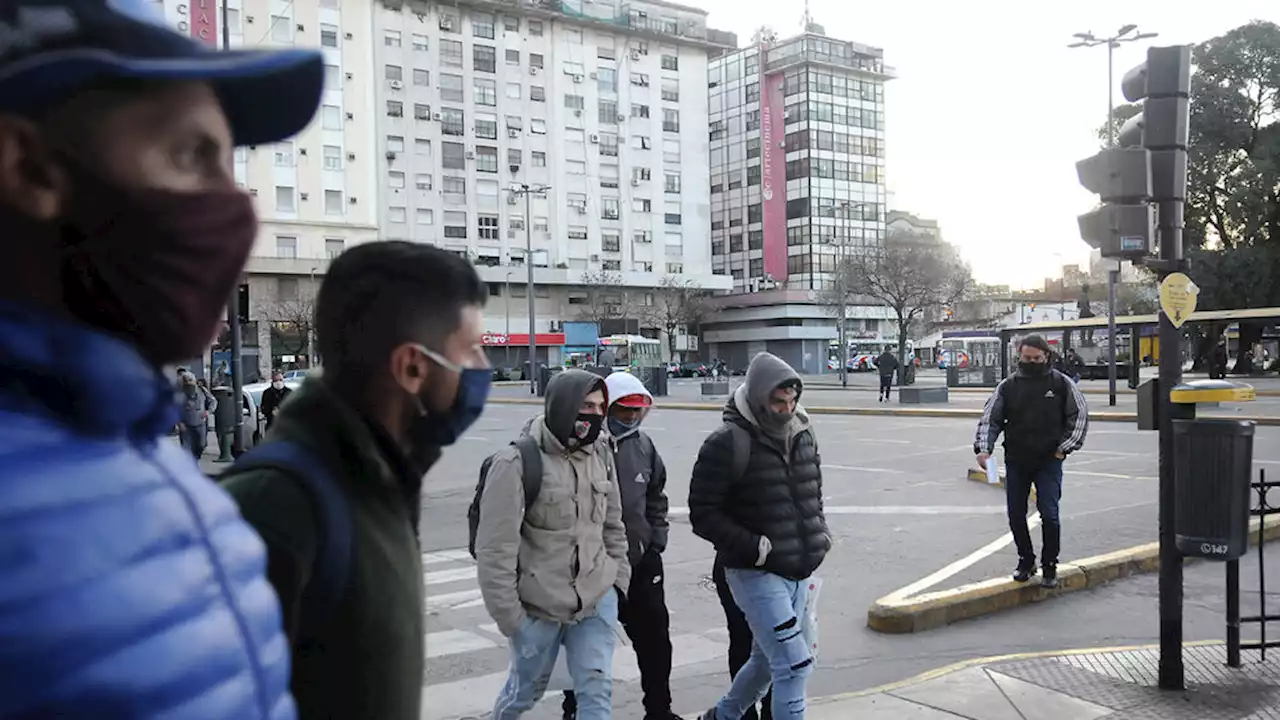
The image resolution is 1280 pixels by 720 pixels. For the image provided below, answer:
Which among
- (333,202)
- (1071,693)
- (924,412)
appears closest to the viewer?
(1071,693)

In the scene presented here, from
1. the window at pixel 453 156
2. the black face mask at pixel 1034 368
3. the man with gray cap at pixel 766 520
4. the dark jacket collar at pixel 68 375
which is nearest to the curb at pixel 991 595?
the black face mask at pixel 1034 368

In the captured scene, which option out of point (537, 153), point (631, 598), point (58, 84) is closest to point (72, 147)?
point (58, 84)

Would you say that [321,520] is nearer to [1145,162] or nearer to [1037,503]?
[1145,162]

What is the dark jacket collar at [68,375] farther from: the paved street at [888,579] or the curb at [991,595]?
the curb at [991,595]

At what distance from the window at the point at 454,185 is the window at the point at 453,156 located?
75cm

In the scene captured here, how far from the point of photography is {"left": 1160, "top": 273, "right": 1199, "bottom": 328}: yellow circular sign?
19.1 feet

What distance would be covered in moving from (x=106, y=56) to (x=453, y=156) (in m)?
68.1

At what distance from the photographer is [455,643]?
6.35 metres

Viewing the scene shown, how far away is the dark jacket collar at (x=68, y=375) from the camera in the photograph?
2.69 ft

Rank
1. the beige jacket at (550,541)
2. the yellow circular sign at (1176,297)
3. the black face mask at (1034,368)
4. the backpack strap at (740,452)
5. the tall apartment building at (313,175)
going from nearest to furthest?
the beige jacket at (550,541) → the backpack strap at (740,452) → the yellow circular sign at (1176,297) → the black face mask at (1034,368) → the tall apartment building at (313,175)

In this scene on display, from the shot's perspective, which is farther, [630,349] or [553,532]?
[630,349]

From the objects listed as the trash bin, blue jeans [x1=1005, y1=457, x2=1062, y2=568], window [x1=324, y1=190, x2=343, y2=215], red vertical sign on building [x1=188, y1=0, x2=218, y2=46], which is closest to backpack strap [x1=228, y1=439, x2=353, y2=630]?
the trash bin

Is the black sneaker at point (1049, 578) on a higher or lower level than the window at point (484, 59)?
lower

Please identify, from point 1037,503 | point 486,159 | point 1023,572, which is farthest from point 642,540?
point 486,159
